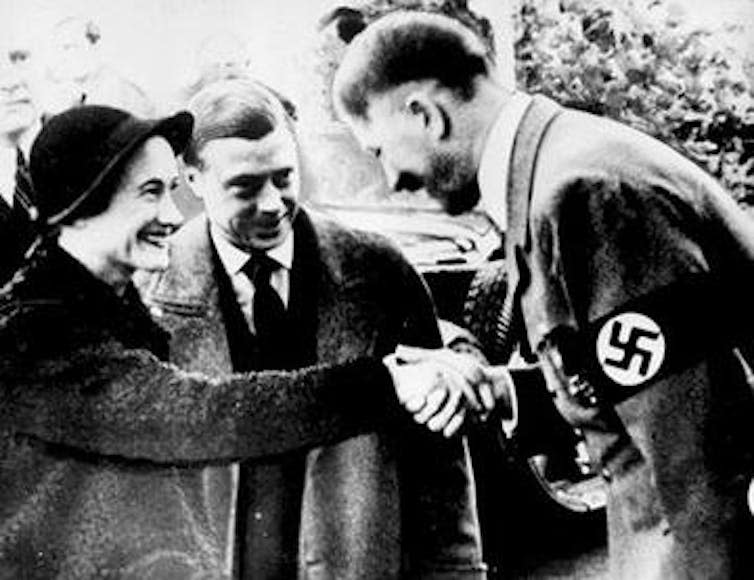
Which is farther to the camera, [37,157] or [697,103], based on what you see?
[697,103]

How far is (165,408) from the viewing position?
2.79m

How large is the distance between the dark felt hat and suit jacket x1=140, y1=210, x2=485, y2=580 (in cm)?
24

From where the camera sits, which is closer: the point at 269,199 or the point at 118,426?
the point at 118,426

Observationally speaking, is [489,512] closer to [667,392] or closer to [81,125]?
[667,392]

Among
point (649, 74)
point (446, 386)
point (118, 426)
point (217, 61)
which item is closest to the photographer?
point (118, 426)

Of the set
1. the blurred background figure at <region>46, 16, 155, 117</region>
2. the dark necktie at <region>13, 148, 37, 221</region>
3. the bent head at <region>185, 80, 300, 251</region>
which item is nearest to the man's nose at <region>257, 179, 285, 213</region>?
the bent head at <region>185, 80, 300, 251</region>

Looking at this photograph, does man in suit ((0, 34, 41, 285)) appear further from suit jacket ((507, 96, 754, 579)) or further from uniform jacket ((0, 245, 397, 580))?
suit jacket ((507, 96, 754, 579))

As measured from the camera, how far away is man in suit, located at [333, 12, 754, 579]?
284 centimetres

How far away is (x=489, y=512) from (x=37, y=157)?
142 cm

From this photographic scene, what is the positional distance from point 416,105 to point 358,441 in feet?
2.83

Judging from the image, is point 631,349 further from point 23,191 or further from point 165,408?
point 23,191

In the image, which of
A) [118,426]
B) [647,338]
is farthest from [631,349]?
[118,426]

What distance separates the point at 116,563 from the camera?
2736mm

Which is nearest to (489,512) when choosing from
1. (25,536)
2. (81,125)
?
(25,536)
